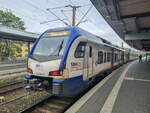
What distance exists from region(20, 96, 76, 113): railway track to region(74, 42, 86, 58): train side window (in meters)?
2.06

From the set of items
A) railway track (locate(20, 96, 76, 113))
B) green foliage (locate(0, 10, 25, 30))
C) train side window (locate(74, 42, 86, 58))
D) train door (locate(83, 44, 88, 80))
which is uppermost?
green foliage (locate(0, 10, 25, 30))

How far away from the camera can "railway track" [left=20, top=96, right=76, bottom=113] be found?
3.83 meters

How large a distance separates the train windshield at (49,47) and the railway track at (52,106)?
189 centimetres

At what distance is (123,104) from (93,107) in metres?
1.12

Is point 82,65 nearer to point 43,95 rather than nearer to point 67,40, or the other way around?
point 67,40

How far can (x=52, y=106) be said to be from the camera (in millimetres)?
4148

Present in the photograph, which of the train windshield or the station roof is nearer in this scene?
the train windshield

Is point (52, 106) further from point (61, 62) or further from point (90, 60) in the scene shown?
point (90, 60)

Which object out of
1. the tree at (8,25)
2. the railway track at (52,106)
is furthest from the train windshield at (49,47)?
the tree at (8,25)

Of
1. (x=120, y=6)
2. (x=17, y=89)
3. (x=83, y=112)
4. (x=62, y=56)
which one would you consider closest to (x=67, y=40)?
(x=62, y=56)

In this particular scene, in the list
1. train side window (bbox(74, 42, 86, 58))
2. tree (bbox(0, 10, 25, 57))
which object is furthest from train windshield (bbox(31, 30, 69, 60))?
tree (bbox(0, 10, 25, 57))

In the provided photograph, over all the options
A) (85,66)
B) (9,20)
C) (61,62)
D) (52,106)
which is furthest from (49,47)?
(9,20)

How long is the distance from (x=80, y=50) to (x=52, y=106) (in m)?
2.51

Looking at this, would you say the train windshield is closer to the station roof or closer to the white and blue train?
the white and blue train
